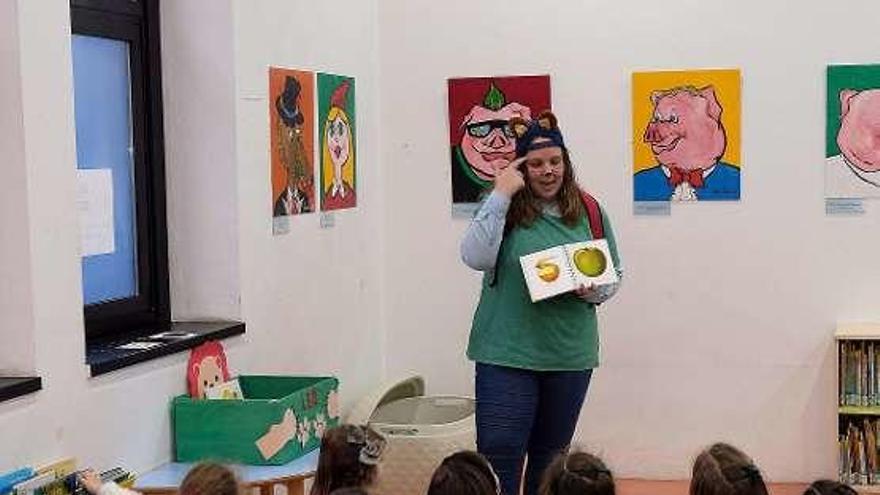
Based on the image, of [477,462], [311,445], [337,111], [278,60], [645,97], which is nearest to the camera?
[477,462]

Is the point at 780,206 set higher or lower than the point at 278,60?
lower

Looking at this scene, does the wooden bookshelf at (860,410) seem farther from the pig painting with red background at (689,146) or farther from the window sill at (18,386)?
the window sill at (18,386)

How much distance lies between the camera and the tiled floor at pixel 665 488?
5254mm

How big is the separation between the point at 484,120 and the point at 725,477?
3.00 meters

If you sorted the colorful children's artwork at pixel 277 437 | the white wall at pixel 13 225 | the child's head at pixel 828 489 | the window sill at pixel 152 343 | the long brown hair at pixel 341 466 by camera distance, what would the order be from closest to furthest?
the child's head at pixel 828 489, the long brown hair at pixel 341 466, the white wall at pixel 13 225, the window sill at pixel 152 343, the colorful children's artwork at pixel 277 437

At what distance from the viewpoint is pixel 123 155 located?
397 centimetres

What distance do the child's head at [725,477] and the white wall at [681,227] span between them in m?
2.64

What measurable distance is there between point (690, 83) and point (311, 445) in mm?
2382

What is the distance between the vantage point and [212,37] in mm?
4137

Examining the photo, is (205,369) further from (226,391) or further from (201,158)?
(201,158)

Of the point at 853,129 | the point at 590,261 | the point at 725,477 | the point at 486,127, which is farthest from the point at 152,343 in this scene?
the point at 853,129

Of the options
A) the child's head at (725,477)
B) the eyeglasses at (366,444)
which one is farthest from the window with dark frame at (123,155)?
the child's head at (725,477)

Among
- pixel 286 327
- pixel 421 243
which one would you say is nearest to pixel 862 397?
pixel 421 243

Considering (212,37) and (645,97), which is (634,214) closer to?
(645,97)
